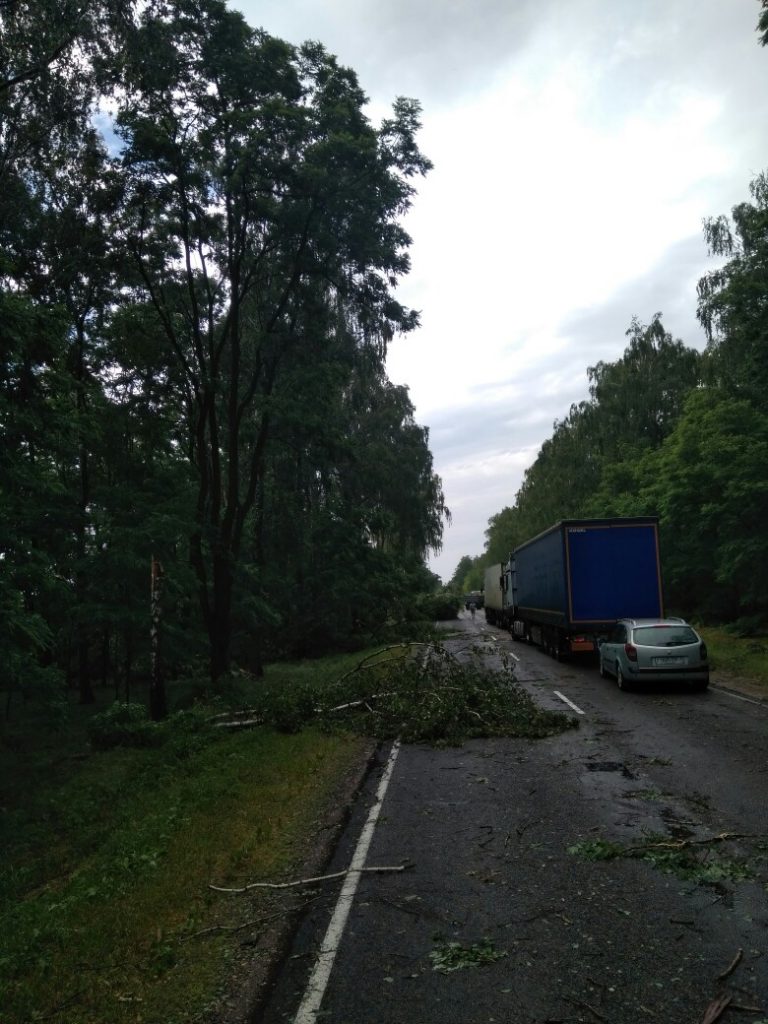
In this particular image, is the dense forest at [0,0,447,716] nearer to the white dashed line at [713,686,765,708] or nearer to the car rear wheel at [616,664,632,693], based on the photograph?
the car rear wheel at [616,664,632,693]

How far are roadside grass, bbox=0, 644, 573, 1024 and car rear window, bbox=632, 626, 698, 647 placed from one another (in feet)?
11.1

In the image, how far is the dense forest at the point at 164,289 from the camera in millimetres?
14172

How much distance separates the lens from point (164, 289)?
74.0 feet

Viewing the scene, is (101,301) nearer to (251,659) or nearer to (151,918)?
(251,659)

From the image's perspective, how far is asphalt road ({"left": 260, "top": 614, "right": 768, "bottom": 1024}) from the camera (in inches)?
171

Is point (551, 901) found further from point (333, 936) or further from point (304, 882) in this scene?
point (304, 882)

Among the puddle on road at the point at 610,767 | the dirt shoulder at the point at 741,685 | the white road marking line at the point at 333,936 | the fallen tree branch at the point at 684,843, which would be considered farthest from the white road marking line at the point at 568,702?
the fallen tree branch at the point at 684,843

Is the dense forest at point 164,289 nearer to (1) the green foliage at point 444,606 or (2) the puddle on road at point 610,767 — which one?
(2) the puddle on road at point 610,767

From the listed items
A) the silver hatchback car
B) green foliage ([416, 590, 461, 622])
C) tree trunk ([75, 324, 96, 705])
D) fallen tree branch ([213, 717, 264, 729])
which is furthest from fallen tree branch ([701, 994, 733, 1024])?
green foliage ([416, 590, 461, 622])

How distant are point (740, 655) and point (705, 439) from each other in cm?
850

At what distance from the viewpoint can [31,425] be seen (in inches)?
476

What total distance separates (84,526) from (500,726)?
12.4 m

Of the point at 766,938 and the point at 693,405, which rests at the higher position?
the point at 693,405

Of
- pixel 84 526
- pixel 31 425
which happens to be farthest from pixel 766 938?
pixel 84 526
